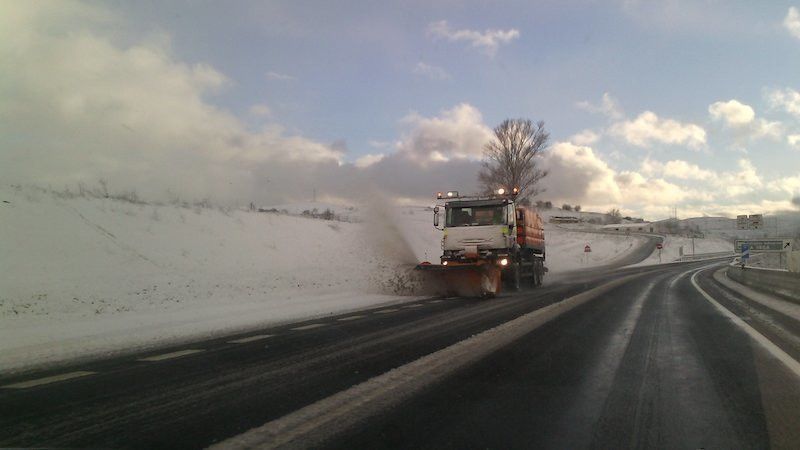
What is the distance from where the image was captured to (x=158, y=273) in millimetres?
16672

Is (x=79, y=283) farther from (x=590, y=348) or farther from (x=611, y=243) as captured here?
(x=611, y=243)

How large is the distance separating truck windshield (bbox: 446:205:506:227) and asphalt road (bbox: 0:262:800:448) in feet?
29.8

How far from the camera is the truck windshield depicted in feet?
60.3

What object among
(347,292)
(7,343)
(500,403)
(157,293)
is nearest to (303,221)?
(347,292)

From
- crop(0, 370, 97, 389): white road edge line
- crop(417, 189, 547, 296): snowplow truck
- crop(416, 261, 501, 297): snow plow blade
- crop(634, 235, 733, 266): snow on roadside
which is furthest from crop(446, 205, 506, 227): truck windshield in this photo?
crop(634, 235, 733, 266): snow on roadside

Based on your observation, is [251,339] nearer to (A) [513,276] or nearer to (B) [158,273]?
(B) [158,273]

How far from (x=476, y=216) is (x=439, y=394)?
13.6 metres

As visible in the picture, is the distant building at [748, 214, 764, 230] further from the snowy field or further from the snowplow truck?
the snowy field

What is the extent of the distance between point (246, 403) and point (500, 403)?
94.1 inches

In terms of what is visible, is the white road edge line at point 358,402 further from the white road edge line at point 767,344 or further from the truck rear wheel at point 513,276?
the truck rear wheel at point 513,276

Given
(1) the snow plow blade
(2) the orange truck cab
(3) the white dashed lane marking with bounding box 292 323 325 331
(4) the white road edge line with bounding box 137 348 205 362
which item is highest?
(2) the orange truck cab

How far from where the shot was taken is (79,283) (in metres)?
13.4

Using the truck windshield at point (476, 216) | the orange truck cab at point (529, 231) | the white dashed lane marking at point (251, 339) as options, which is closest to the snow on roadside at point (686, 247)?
the orange truck cab at point (529, 231)

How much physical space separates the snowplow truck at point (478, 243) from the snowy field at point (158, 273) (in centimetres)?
176
